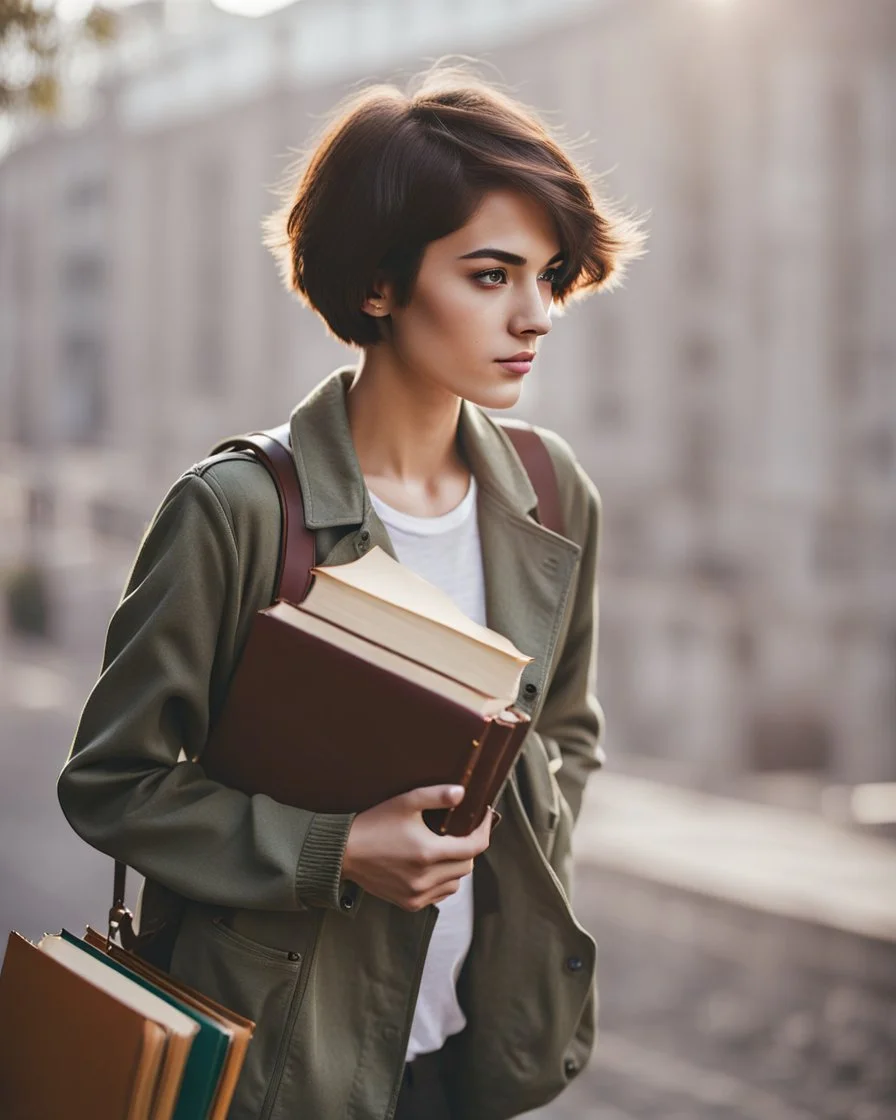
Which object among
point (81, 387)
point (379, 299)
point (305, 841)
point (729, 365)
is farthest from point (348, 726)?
point (81, 387)

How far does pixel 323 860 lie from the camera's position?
1.48 metres

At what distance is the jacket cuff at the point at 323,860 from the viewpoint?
1474 mm

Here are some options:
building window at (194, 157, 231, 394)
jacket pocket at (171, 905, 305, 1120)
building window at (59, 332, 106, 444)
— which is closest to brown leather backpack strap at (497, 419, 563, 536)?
jacket pocket at (171, 905, 305, 1120)

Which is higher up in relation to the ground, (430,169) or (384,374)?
(430,169)

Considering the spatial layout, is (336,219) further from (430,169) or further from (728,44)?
(728,44)

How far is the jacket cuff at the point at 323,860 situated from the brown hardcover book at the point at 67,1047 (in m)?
0.25

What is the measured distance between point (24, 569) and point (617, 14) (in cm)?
1878

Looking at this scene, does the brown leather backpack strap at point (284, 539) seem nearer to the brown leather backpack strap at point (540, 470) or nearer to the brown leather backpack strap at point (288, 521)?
the brown leather backpack strap at point (288, 521)

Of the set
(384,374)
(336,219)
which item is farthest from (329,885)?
(336,219)

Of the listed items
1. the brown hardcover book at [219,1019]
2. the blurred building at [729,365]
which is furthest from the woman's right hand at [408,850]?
the blurred building at [729,365]

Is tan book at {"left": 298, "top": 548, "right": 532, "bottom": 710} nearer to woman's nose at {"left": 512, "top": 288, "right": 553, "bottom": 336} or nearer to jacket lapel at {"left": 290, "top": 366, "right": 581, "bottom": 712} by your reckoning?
jacket lapel at {"left": 290, "top": 366, "right": 581, "bottom": 712}

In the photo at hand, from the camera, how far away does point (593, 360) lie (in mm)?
30219

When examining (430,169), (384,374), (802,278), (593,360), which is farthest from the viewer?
(593,360)

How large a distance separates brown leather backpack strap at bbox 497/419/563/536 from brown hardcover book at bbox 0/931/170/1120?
0.90m
